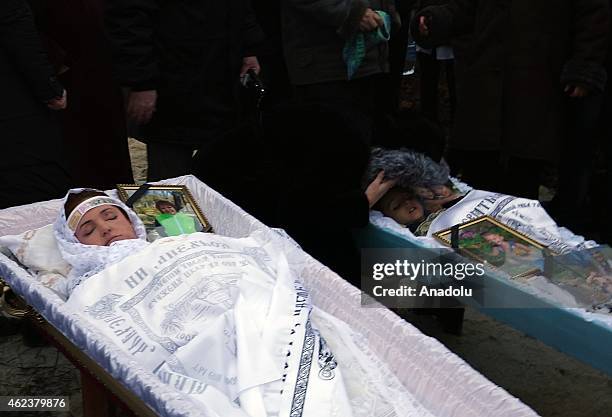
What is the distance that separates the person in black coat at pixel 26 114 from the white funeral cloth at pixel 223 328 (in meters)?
0.66

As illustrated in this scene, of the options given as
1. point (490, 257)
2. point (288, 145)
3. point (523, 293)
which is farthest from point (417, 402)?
point (288, 145)

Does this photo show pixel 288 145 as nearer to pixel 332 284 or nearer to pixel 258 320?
pixel 332 284


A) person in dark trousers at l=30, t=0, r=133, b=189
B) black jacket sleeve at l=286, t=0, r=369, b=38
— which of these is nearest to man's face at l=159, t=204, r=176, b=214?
person in dark trousers at l=30, t=0, r=133, b=189

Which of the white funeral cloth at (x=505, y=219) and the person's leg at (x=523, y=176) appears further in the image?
the person's leg at (x=523, y=176)

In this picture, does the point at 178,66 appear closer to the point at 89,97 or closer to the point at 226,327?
the point at 89,97

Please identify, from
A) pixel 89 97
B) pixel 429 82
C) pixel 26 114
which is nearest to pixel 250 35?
pixel 89 97

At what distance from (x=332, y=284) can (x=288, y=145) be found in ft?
1.86

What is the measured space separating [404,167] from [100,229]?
1130 millimetres

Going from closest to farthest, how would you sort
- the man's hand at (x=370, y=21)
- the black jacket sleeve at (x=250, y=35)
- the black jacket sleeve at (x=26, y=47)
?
1. the black jacket sleeve at (x=26, y=47)
2. the black jacket sleeve at (x=250, y=35)
3. the man's hand at (x=370, y=21)

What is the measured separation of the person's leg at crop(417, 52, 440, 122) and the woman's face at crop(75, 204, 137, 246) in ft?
8.92

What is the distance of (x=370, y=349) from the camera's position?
2018 millimetres

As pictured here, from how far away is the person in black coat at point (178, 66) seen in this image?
9.14 feet

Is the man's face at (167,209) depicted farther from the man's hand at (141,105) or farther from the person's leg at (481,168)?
the person's leg at (481,168)

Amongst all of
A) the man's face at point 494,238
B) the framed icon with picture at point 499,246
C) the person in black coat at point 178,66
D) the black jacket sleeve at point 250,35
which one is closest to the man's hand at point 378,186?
the framed icon with picture at point 499,246
